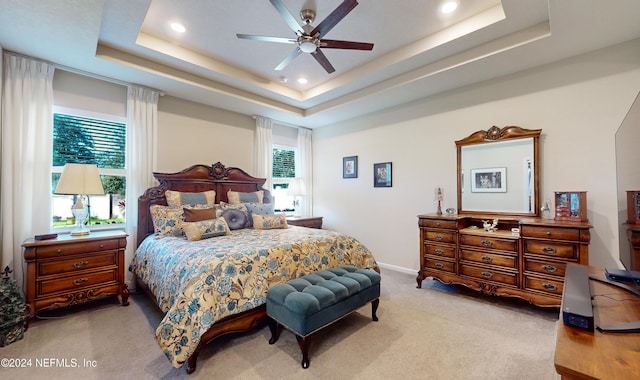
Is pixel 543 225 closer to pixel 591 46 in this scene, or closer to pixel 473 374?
pixel 473 374

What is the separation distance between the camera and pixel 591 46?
2703 millimetres

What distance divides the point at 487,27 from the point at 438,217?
2.12 m

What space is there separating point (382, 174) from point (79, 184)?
13.6 ft

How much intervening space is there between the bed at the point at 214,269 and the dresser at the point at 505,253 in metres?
0.97

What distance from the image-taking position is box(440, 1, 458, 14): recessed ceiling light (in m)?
2.47

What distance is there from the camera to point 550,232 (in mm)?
2625

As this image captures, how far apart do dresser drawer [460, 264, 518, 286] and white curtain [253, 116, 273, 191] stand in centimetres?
353

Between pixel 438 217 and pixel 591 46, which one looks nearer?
pixel 591 46

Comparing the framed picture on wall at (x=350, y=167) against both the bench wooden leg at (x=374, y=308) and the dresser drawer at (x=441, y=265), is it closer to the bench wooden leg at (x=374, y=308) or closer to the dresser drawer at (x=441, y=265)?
the dresser drawer at (x=441, y=265)

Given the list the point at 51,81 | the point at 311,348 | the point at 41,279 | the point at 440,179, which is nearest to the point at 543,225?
the point at 440,179

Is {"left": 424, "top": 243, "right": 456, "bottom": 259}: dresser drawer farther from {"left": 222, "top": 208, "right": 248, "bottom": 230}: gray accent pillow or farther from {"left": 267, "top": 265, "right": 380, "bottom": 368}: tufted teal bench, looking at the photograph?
{"left": 222, "top": 208, "right": 248, "bottom": 230}: gray accent pillow

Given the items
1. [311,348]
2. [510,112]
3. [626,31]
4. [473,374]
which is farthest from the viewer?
[510,112]

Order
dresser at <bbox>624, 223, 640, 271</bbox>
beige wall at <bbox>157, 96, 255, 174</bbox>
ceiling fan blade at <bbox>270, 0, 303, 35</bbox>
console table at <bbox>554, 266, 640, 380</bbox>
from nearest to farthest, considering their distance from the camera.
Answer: console table at <bbox>554, 266, 640, 380</bbox> < dresser at <bbox>624, 223, 640, 271</bbox> < ceiling fan blade at <bbox>270, 0, 303, 35</bbox> < beige wall at <bbox>157, 96, 255, 174</bbox>

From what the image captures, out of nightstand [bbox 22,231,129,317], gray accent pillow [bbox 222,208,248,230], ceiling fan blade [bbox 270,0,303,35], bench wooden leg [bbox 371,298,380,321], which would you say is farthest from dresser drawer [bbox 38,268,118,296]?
ceiling fan blade [bbox 270,0,303,35]
